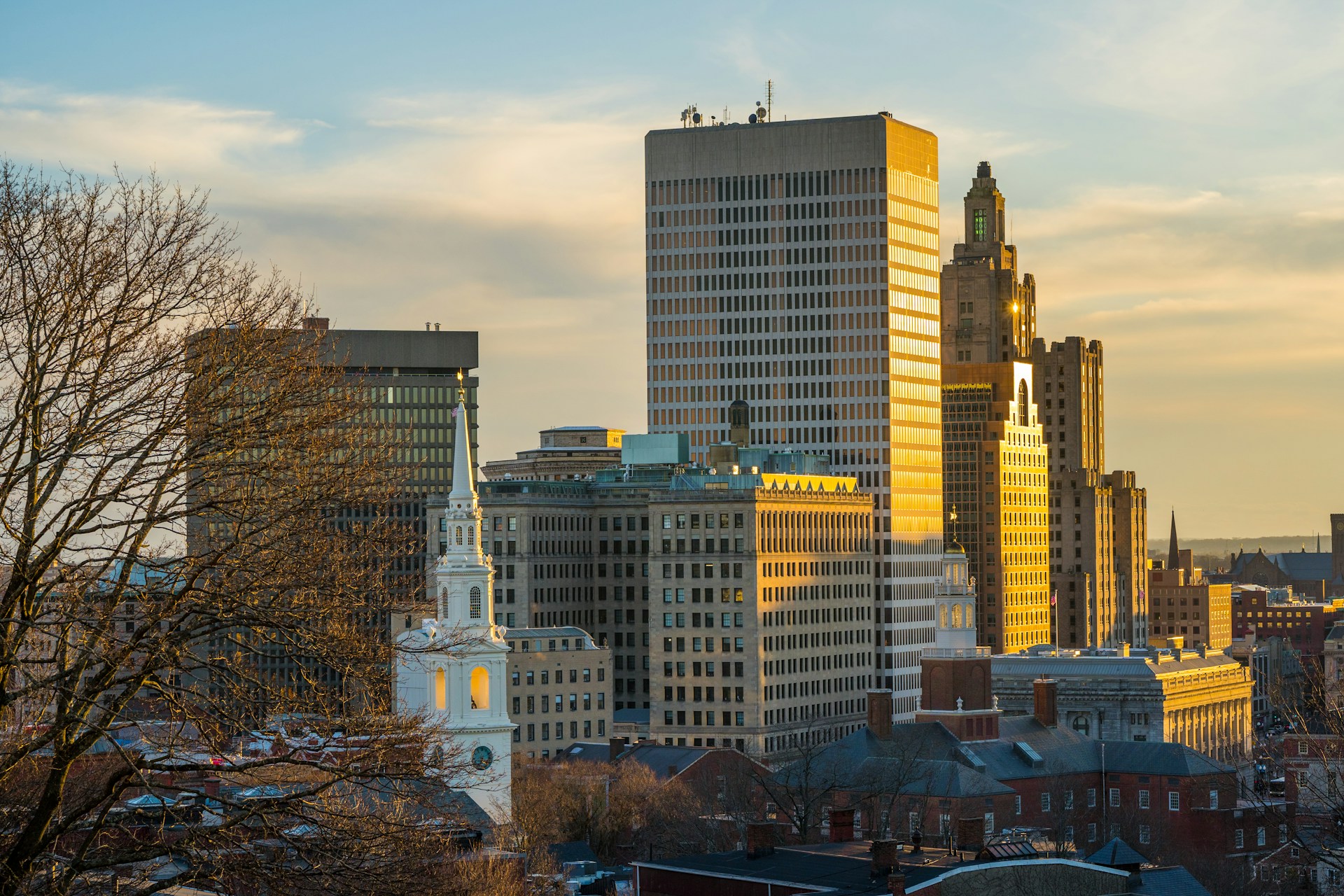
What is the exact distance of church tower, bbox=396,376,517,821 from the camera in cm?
15838

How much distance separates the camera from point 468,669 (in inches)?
6658

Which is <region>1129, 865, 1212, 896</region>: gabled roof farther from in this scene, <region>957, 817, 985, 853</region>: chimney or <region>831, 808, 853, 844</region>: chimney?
<region>831, 808, 853, 844</region>: chimney

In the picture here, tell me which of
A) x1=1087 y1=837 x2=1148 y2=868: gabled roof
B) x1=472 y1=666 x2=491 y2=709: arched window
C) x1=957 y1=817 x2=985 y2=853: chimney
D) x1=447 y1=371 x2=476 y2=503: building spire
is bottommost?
x1=1087 y1=837 x2=1148 y2=868: gabled roof

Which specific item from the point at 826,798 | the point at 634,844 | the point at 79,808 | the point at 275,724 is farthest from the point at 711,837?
the point at 79,808

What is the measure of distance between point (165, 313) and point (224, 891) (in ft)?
36.7

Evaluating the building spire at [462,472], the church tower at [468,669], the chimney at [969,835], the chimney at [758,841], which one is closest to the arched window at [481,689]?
the church tower at [468,669]

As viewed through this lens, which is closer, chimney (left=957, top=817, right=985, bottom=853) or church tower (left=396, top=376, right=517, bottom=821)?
chimney (left=957, top=817, right=985, bottom=853)

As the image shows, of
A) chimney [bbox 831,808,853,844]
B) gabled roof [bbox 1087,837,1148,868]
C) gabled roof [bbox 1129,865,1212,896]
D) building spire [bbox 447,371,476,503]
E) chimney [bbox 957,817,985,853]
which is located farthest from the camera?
building spire [bbox 447,371,476,503]

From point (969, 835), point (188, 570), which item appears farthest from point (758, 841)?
point (188, 570)

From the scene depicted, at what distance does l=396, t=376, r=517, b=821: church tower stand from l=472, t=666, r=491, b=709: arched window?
0.17 ft

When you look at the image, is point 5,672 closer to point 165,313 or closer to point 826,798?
point 165,313

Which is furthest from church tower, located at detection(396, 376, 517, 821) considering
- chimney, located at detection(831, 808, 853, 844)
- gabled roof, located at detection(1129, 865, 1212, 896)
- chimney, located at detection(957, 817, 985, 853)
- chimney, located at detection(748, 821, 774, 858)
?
gabled roof, located at detection(1129, 865, 1212, 896)

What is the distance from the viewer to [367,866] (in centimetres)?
4391

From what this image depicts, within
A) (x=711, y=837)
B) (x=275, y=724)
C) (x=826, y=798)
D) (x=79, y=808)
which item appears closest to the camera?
(x=79, y=808)
